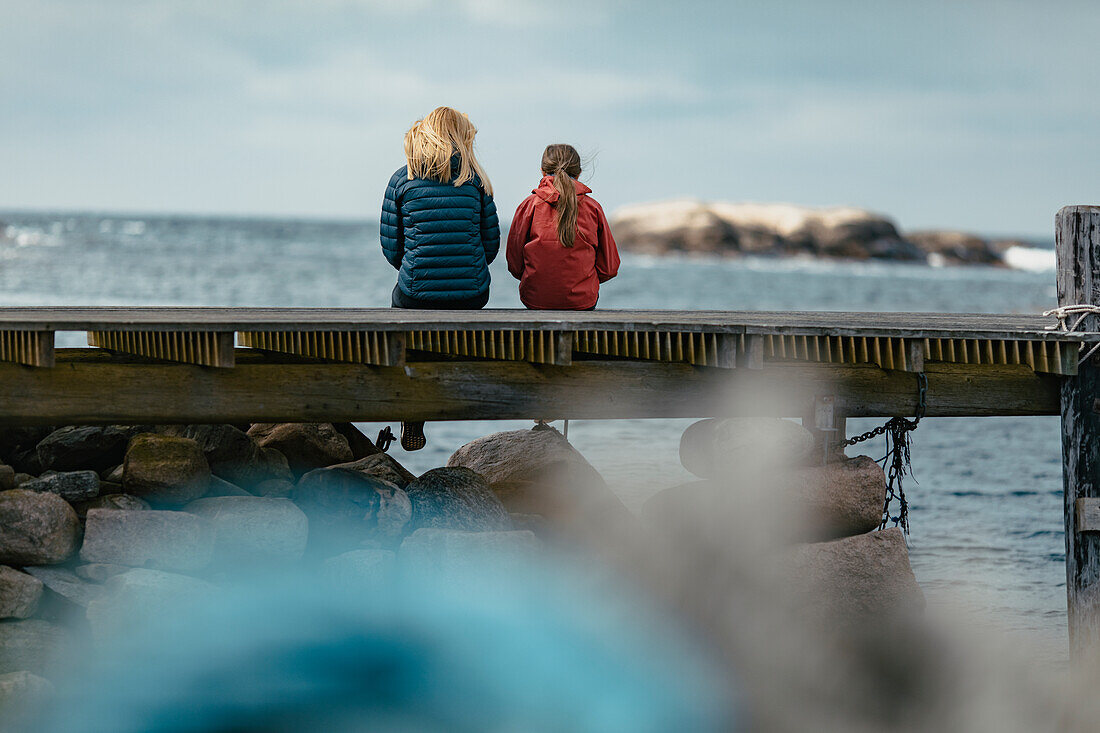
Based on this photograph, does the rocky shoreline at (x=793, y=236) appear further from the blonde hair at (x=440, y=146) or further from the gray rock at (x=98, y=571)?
the gray rock at (x=98, y=571)

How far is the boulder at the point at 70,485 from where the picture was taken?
6.71 m

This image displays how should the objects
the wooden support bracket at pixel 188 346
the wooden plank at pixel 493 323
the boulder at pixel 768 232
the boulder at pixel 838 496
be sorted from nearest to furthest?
the wooden plank at pixel 493 323 < the wooden support bracket at pixel 188 346 < the boulder at pixel 838 496 < the boulder at pixel 768 232

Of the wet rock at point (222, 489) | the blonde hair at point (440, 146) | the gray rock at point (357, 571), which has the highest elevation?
the blonde hair at point (440, 146)

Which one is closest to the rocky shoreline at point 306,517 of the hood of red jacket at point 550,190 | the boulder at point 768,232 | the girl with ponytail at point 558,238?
the girl with ponytail at point 558,238

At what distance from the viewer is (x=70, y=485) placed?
672cm

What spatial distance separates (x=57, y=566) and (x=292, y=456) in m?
2.07

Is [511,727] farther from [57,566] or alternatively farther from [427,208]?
[427,208]

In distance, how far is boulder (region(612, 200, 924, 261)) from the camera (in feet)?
261

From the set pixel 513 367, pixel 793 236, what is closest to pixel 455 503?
pixel 513 367

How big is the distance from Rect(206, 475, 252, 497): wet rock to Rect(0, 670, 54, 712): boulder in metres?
1.44

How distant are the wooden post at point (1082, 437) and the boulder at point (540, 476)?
2.82 meters

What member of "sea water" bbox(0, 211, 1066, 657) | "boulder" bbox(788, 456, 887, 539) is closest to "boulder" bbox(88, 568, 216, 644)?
"boulder" bbox(788, 456, 887, 539)

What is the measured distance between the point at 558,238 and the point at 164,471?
112 inches

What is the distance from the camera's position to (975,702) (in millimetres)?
6934
